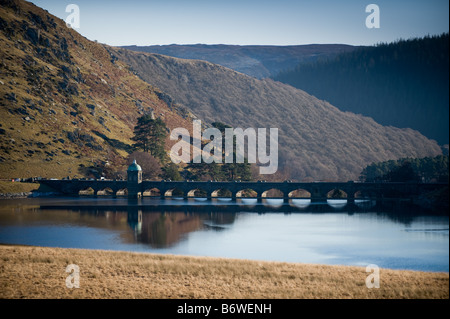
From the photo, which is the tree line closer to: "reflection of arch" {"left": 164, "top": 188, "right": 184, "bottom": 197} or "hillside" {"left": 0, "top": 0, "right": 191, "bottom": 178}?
"reflection of arch" {"left": 164, "top": 188, "right": 184, "bottom": 197}

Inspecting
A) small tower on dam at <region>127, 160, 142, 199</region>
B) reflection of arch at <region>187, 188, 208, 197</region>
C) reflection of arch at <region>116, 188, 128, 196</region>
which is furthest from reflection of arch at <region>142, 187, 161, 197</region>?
reflection of arch at <region>187, 188, 208, 197</region>

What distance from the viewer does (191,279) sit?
40438 millimetres

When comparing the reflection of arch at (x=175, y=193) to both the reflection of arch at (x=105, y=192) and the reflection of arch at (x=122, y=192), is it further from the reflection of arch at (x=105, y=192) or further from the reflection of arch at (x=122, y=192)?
the reflection of arch at (x=105, y=192)

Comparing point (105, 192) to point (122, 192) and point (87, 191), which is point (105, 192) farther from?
point (87, 191)

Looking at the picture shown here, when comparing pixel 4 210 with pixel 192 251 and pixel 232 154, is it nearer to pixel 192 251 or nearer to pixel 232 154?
pixel 192 251

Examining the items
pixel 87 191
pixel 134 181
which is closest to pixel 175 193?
pixel 134 181

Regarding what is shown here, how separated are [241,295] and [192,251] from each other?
27.7 m

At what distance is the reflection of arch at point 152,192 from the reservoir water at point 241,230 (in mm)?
20124

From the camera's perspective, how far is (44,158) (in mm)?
138750

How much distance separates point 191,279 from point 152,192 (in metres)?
103

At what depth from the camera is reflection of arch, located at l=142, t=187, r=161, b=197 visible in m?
137

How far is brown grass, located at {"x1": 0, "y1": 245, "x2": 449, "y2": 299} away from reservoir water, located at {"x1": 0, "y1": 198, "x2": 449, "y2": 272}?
5.11 metres
